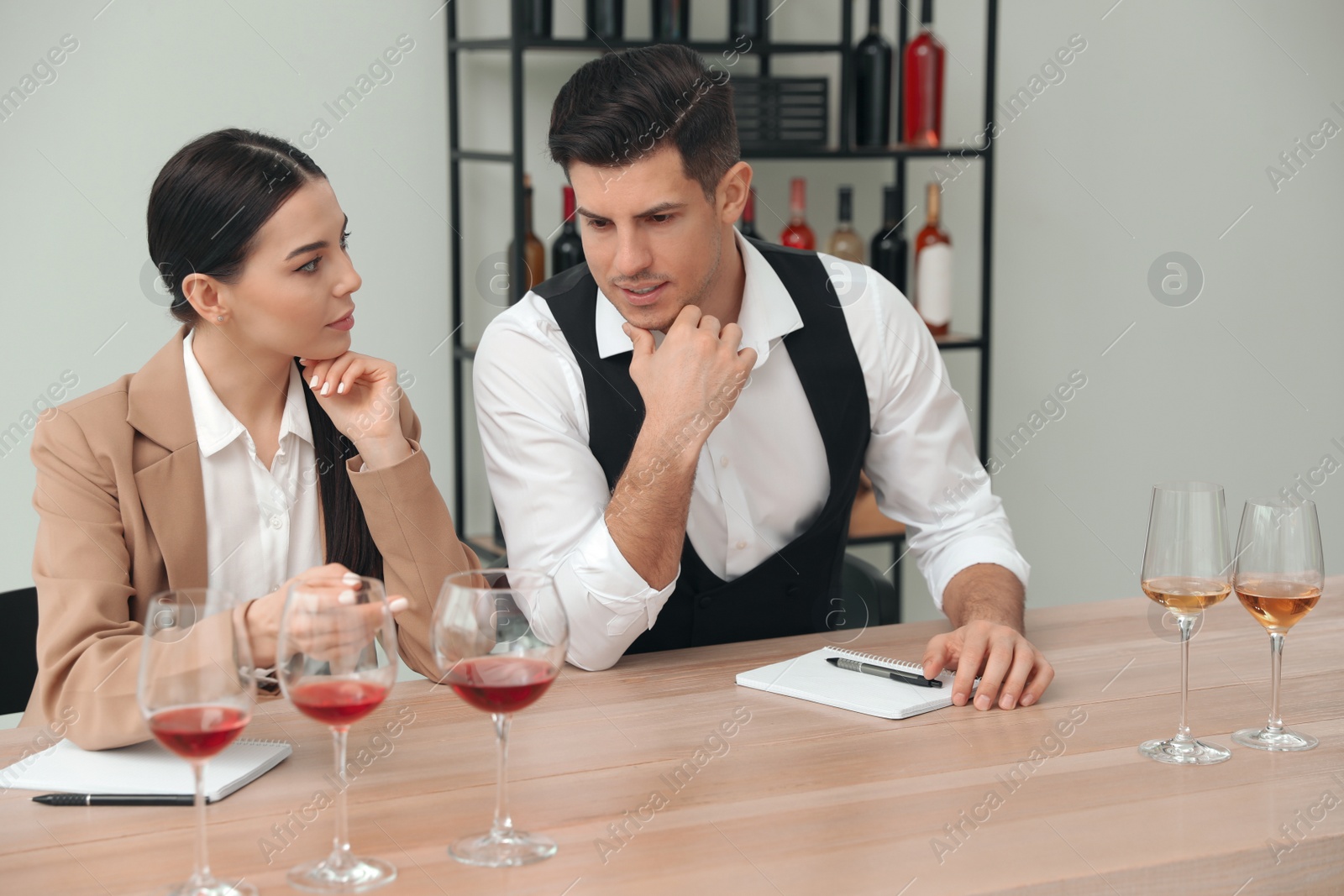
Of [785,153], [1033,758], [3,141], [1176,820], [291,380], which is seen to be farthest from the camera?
[785,153]

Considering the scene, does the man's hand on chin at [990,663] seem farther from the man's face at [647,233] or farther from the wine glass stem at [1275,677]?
the man's face at [647,233]

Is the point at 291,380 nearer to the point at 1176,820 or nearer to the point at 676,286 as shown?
the point at 676,286

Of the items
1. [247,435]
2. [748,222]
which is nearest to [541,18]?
[748,222]

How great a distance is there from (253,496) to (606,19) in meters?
1.61

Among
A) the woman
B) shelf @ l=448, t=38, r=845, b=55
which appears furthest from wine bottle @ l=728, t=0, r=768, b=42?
the woman

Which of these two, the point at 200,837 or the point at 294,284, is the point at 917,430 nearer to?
the point at 294,284

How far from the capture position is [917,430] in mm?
2055

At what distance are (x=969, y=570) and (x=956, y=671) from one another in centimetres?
43

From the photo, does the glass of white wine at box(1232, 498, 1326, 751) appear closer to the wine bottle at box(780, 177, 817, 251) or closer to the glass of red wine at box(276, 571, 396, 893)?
the glass of red wine at box(276, 571, 396, 893)

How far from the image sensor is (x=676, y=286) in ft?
6.23

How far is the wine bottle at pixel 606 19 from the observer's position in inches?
113

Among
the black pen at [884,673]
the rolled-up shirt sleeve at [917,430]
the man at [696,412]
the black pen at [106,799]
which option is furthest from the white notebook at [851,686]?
the black pen at [106,799]

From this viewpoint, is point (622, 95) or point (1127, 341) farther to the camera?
point (1127, 341)

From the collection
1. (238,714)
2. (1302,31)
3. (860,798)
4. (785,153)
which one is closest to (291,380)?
(238,714)
